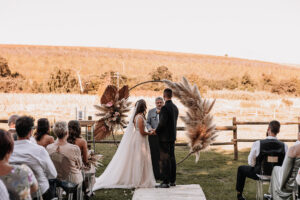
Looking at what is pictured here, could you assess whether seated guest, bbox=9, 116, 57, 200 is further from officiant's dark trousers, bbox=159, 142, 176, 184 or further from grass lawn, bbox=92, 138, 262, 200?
officiant's dark trousers, bbox=159, 142, 176, 184

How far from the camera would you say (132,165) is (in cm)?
666

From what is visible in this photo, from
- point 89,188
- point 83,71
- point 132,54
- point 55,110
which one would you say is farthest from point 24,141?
point 132,54

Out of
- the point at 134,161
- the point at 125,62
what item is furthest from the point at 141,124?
the point at 125,62

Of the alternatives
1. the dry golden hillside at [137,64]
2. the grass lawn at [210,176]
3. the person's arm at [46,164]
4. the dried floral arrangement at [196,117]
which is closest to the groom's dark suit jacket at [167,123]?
the dried floral arrangement at [196,117]

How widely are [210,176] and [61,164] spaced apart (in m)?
4.32

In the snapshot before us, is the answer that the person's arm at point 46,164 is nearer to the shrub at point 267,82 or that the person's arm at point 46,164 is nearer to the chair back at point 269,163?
the chair back at point 269,163

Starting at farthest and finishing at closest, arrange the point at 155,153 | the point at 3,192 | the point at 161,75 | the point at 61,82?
1. the point at 161,75
2. the point at 61,82
3. the point at 155,153
4. the point at 3,192

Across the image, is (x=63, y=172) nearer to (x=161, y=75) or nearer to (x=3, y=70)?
(x=161, y=75)

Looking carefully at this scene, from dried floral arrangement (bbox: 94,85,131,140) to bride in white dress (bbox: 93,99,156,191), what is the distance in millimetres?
765

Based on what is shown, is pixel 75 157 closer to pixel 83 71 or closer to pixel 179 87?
pixel 179 87

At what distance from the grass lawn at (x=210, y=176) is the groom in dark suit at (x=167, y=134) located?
0.72m

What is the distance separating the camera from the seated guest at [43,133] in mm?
4464

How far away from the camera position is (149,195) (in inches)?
235

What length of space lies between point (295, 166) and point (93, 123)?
4575mm
